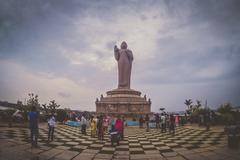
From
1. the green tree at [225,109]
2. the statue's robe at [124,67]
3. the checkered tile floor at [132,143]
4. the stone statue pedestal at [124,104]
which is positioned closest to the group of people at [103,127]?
the checkered tile floor at [132,143]

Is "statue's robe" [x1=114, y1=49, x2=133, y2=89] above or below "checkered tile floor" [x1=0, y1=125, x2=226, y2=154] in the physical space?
above

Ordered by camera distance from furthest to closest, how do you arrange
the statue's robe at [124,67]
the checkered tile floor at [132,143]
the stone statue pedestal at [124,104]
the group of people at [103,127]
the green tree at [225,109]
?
the statue's robe at [124,67]
the stone statue pedestal at [124,104]
the green tree at [225,109]
the group of people at [103,127]
the checkered tile floor at [132,143]

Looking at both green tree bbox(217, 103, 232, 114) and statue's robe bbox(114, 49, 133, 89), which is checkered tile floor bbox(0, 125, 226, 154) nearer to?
green tree bbox(217, 103, 232, 114)

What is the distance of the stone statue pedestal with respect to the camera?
42156 mm

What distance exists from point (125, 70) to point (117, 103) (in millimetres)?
9103

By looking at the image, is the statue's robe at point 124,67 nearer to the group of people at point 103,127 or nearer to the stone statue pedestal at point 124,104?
the stone statue pedestal at point 124,104

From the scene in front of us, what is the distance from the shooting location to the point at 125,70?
47.2 metres

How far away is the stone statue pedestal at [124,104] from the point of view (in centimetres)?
4216

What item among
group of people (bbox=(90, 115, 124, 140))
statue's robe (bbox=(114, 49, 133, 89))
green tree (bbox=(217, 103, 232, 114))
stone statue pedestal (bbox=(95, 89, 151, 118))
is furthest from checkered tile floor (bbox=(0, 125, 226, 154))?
statue's robe (bbox=(114, 49, 133, 89))

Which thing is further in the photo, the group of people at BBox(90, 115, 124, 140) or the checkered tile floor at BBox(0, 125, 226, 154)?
the group of people at BBox(90, 115, 124, 140)

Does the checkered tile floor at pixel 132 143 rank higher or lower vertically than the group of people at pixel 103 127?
lower

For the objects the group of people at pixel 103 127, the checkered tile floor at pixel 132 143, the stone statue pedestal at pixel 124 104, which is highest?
the stone statue pedestal at pixel 124 104

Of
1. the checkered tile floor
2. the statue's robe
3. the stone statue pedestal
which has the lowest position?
the checkered tile floor

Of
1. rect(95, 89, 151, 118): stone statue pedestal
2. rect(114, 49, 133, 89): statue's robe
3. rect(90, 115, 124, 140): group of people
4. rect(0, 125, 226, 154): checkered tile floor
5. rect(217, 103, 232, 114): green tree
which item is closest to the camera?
rect(0, 125, 226, 154): checkered tile floor
